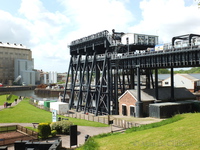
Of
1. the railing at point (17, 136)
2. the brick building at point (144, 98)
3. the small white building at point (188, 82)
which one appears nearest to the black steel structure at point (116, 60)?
the brick building at point (144, 98)

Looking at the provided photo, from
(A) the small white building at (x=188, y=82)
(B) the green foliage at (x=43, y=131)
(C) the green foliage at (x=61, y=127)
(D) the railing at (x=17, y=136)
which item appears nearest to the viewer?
(D) the railing at (x=17, y=136)

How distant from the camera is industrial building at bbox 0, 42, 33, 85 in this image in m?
166

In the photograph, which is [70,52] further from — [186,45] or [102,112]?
[186,45]

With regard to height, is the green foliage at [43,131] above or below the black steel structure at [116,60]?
below

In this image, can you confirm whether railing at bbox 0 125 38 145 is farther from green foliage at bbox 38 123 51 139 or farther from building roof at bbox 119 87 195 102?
building roof at bbox 119 87 195 102

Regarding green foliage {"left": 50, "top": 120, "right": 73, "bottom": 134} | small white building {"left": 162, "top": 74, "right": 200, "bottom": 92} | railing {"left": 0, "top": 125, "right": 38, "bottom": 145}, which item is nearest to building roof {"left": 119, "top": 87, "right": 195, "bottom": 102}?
green foliage {"left": 50, "top": 120, "right": 73, "bottom": 134}

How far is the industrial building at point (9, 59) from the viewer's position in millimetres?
165875

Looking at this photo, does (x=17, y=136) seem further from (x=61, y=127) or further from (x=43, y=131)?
(x=61, y=127)

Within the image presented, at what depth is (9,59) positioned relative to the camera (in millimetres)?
169250

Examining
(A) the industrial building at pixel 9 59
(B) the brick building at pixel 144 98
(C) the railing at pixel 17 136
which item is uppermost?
(A) the industrial building at pixel 9 59

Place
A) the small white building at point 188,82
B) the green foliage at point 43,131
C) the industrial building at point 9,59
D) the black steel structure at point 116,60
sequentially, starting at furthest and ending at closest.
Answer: the industrial building at point 9,59
the small white building at point 188,82
the black steel structure at point 116,60
the green foliage at point 43,131

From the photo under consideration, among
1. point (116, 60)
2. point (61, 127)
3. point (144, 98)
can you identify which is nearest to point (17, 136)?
point (61, 127)

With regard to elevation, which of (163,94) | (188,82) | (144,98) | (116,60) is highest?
(116,60)

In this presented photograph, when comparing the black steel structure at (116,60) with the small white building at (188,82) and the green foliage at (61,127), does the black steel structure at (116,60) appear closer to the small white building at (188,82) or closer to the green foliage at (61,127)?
→ the green foliage at (61,127)
